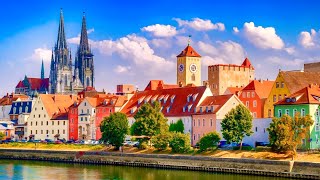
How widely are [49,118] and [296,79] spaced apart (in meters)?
47.5

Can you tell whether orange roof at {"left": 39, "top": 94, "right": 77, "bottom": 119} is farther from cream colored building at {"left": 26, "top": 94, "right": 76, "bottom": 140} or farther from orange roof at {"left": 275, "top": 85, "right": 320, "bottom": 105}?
orange roof at {"left": 275, "top": 85, "right": 320, "bottom": 105}

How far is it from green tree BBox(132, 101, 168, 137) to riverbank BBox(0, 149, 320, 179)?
4203 millimetres

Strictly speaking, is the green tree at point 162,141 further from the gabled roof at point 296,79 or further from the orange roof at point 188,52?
the orange roof at point 188,52

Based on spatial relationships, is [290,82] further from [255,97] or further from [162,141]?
[162,141]

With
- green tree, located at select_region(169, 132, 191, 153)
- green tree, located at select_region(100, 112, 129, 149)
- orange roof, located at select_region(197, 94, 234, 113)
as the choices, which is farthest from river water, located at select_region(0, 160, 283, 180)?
orange roof, located at select_region(197, 94, 234, 113)

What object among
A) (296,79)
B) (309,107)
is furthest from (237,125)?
(296,79)

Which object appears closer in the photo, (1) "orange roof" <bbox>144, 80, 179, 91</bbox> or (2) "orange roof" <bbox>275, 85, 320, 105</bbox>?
(2) "orange roof" <bbox>275, 85, 320, 105</bbox>

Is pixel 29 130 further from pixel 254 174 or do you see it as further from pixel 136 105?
pixel 254 174

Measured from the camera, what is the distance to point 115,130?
86000mm

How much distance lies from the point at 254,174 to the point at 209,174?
4.96 m

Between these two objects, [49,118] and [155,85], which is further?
[155,85]

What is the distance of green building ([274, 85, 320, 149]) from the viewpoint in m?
74.8

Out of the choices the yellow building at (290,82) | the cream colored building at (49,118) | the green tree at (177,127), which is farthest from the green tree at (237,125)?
the cream colored building at (49,118)

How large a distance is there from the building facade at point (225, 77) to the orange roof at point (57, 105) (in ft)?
83.4
